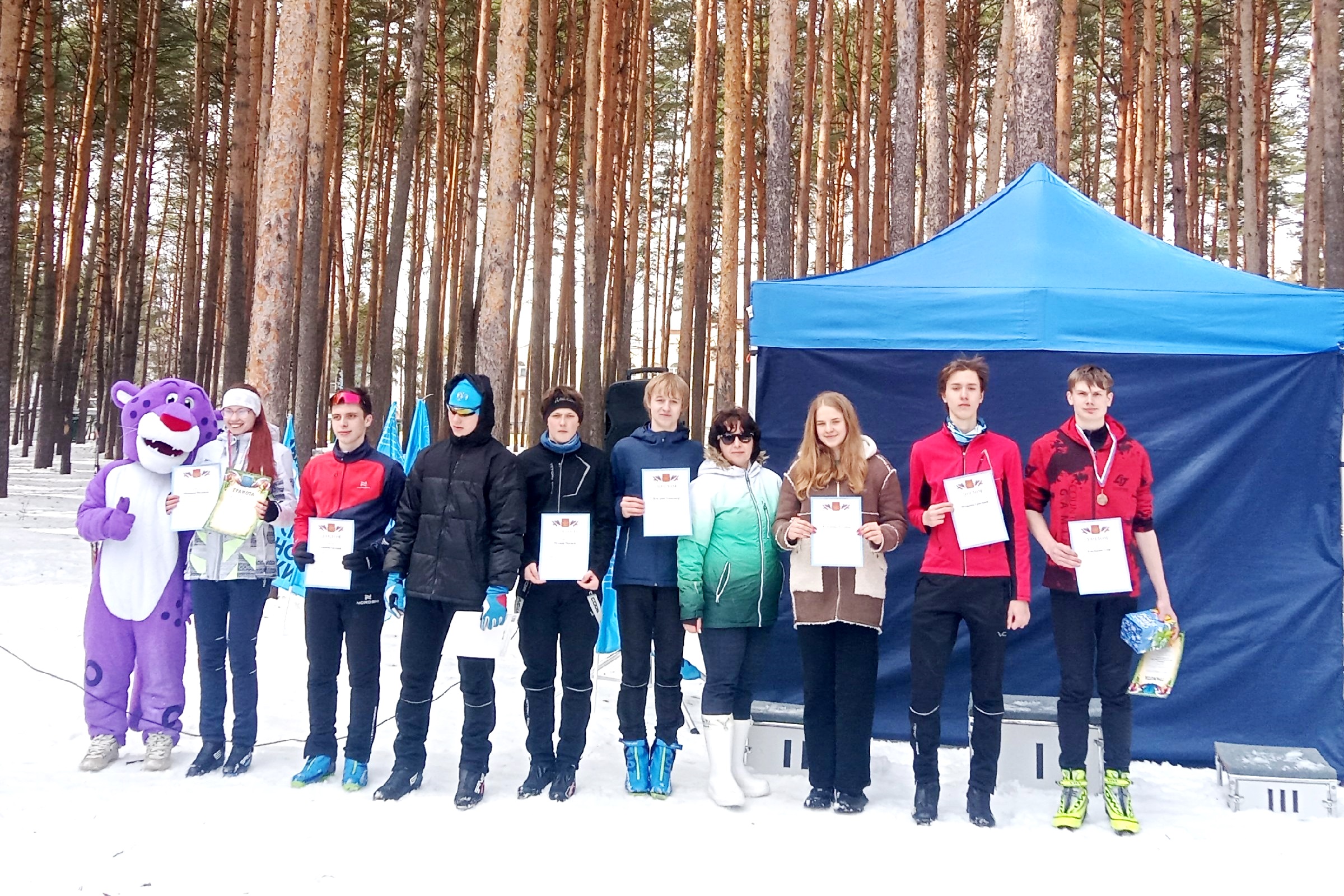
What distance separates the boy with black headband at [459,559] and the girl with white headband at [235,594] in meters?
0.66

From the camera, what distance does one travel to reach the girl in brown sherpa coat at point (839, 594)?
3736 mm

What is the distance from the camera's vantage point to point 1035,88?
664cm

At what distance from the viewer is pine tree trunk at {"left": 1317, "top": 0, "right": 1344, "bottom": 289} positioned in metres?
10.1

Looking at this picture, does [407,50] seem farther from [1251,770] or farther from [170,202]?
[1251,770]

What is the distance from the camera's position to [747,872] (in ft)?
10.7

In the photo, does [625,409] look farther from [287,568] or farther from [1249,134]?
[1249,134]

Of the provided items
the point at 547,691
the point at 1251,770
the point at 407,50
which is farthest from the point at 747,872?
the point at 407,50

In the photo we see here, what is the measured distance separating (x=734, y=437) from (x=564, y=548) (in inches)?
33.4

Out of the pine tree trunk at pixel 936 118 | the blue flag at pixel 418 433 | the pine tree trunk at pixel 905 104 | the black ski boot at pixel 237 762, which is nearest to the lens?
the black ski boot at pixel 237 762

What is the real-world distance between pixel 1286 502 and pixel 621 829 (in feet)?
11.3

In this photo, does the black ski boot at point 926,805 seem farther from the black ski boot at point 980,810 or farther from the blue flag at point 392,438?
the blue flag at point 392,438

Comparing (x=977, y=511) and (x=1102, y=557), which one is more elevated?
(x=977, y=511)

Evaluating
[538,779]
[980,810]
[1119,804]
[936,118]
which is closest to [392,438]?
[538,779]

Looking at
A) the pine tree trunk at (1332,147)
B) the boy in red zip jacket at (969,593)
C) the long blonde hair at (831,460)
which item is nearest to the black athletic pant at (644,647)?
the long blonde hair at (831,460)
